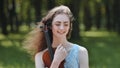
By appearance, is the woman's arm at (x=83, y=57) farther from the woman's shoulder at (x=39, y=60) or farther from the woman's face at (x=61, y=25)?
the woman's shoulder at (x=39, y=60)

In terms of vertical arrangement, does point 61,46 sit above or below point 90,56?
above

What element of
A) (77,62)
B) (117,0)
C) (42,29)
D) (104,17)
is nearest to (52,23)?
(42,29)

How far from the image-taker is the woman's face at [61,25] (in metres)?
3.87

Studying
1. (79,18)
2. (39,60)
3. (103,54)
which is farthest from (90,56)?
(79,18)

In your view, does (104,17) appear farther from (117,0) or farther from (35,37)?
(35,37)

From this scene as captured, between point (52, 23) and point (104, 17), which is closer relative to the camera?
point (52, 23)

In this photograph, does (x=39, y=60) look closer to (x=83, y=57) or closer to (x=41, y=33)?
(x=41, y=33)

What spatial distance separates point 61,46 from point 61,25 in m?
0.19

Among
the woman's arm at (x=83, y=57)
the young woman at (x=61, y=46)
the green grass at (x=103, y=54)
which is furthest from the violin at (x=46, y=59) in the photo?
the green grass at (x=103, y=54)

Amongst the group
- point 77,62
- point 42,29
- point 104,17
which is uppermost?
point 42,29

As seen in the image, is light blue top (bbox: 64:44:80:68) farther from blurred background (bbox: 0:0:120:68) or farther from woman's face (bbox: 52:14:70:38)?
blurred background (bbox: 0:0:120:68)

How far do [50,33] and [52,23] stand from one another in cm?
14

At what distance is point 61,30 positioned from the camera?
3865 millimetres

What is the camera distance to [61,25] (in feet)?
12.7
